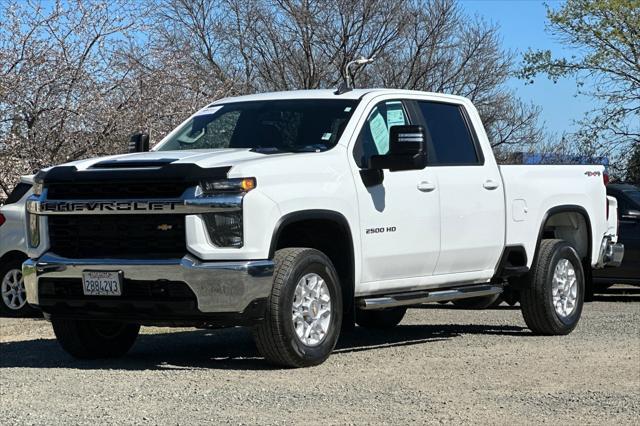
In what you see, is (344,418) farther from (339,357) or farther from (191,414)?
(339,357)

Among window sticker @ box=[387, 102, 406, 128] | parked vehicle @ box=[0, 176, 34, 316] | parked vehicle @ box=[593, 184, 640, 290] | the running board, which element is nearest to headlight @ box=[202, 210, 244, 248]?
the running board

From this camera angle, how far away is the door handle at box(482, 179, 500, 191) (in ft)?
34.4

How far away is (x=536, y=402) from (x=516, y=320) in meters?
5.78

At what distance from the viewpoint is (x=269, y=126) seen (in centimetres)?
970

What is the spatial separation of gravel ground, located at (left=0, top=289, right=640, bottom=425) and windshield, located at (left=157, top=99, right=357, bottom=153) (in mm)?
1681

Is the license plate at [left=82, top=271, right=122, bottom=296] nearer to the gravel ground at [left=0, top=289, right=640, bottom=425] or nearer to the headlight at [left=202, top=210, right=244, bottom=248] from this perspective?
the gravel ground at [left=0, top=289, right=640, bottom=425]

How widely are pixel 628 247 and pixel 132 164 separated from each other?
913cm

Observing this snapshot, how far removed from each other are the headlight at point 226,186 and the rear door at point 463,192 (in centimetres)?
222

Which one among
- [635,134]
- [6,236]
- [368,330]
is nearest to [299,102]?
[368,330]

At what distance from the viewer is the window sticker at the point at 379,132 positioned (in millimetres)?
9656

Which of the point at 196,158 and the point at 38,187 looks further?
the point at 38,187

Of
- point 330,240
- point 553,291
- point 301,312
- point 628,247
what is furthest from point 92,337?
point 628,247

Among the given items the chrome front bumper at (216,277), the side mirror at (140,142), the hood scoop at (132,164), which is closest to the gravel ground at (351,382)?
the chrome front bumper at (216,277)

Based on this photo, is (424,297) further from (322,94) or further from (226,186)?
(226,186)
